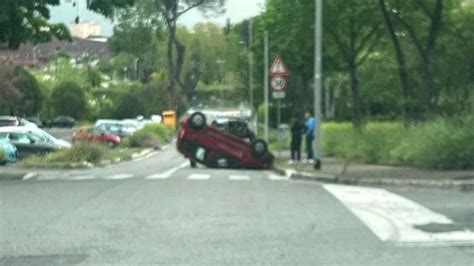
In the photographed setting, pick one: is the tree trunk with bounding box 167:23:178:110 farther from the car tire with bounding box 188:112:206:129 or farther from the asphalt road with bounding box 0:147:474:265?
the asphalt road with bounding box 0:147:474:265

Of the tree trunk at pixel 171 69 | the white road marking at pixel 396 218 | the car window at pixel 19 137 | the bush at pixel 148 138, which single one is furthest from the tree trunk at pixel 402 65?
the tree trunk at pixel 171 69

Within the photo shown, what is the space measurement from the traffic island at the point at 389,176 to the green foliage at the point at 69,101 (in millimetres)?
78492

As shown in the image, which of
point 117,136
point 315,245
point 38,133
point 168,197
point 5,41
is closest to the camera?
point 315,245

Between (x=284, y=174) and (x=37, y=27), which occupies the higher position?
(x=37, y=27)

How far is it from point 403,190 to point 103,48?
526ft

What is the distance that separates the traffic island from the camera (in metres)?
17.3

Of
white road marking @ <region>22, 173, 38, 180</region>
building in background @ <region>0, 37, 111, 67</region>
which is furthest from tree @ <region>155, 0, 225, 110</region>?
building in background @ <region>0, 37, 111, 67</region>

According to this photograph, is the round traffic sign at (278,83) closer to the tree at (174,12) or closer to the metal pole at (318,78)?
the metal pole at (318,78)

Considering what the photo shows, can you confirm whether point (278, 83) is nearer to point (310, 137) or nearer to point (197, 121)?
point (310, 137)

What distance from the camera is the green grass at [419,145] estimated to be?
67.3 ft

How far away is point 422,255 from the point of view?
9.37 m

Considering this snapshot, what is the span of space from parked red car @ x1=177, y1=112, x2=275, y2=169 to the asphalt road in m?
10.7

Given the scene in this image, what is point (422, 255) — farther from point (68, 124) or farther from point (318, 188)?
point (68, 124)

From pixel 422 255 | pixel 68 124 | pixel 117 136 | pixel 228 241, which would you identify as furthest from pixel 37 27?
pixel 68 124
